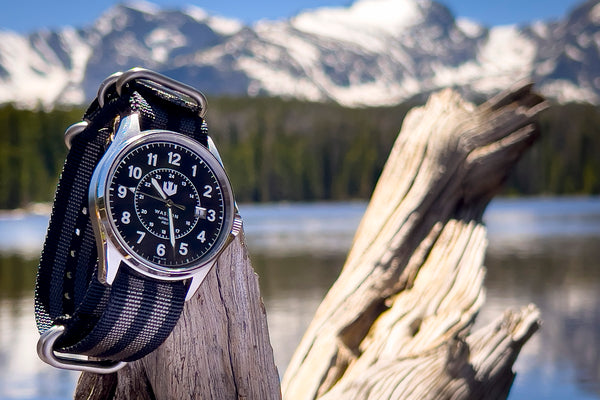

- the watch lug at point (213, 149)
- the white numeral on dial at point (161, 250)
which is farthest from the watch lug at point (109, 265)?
the watch lug at point (213, 149)

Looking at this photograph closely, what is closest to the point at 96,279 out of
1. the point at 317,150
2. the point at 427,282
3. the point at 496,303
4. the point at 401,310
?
the point at 401,310

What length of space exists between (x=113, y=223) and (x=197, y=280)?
1.04 ft

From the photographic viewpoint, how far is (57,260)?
2111 millimetres

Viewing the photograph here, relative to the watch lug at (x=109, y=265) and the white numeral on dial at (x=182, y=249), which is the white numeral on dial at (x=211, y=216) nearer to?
the white numeral on dial at (x=182, y=249)

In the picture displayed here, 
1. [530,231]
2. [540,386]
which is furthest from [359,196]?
Answer: [540,386]

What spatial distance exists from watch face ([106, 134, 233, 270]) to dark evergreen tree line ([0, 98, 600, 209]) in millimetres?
89066

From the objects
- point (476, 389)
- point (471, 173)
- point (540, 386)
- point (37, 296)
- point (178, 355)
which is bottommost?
point (540, 386)

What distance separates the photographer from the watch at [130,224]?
1.86 m

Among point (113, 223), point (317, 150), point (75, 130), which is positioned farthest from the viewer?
point (317, 150)

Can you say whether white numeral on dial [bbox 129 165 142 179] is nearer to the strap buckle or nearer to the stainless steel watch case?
the stainless steel watch case

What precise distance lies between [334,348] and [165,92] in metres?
1.65

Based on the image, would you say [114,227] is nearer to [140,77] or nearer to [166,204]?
[166,204]

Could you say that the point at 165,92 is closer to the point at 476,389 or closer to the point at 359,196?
the point at 476,389

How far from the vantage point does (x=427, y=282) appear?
12.1 feet
